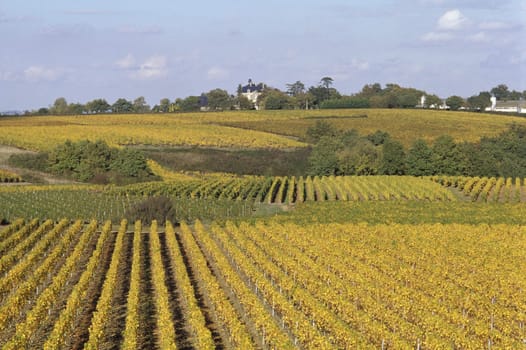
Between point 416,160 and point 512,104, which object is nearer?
point 416,160

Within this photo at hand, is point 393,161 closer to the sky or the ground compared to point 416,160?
closer to the ground

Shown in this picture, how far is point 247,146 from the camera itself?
9788 cm

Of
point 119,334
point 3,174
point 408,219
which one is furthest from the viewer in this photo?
point 3,174

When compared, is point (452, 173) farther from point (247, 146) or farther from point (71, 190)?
point (71, 190)

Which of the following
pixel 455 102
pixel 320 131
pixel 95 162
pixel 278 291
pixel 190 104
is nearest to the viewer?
pixel 278 291

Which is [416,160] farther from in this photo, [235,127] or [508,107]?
[508,107]

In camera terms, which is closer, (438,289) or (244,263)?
(438,289)

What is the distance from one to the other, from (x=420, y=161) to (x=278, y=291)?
57.9 meters

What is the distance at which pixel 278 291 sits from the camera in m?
29.4

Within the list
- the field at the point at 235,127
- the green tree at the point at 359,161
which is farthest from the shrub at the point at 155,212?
the field at the point at 235,127

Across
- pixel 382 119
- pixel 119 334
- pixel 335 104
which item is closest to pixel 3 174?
pixel 119 334

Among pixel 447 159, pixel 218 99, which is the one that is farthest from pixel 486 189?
pixel 218 99

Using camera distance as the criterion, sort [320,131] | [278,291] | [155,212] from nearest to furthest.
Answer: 1. [278,291]
2. [155,212]
3. [320,131]

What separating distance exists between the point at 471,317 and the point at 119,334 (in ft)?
39.5
